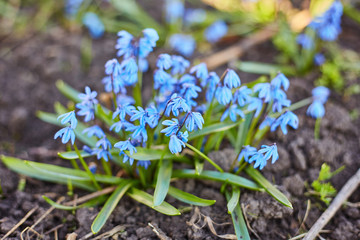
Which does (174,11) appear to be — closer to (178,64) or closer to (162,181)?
(178,64)

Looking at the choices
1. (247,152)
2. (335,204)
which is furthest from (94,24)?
(335,204)

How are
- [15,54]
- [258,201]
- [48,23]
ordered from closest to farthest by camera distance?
[258,201]
[15,54]
[48,23]

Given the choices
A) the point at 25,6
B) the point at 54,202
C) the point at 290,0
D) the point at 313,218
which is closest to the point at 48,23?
the point at 25,6

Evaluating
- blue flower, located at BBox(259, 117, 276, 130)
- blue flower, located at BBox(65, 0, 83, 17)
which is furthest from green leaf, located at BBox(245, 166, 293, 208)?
blue flower, located at BBox(65, 0, 83, 17)

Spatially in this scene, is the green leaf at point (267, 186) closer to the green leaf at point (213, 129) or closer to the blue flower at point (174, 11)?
the green leaf at point (213, 129)

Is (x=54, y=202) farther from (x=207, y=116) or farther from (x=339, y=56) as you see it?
(x=339, y=56)

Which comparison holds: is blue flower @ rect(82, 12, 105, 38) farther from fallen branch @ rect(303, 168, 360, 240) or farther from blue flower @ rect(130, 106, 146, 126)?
fallen branch @ rect(303, 168, 360, 240)

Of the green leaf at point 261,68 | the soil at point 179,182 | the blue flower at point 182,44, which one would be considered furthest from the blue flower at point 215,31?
the soil at point 179,182
